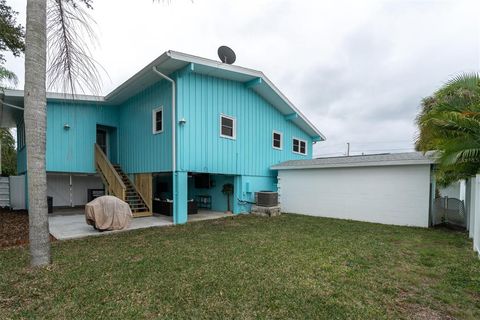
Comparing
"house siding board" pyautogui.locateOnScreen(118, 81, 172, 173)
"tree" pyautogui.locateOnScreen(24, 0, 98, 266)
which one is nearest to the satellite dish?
"house siding board" pyautogui.locateOnScreen(118, 81, 172, 173)

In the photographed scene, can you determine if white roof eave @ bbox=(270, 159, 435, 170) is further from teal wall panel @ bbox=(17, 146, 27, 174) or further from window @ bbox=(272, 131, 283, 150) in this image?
teal wall panel @ bbox=(17, 146, 27, 174)

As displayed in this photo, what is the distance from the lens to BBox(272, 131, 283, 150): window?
40.8 feet

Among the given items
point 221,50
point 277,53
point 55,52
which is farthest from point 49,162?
point 277,53

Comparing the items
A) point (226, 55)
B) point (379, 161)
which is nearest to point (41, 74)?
point (226, 55)

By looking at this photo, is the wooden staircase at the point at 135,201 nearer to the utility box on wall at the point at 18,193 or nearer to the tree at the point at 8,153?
the utility box on wall at the point at 18,193

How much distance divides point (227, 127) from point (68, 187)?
368 inches

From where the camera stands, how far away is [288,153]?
13.4 m

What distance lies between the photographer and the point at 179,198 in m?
8.39

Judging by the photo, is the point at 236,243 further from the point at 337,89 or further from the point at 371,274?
the point at 337,89

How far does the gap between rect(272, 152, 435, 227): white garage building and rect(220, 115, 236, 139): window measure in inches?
119

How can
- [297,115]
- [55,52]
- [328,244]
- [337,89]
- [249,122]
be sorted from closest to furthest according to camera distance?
1. [55,52]
2. [328,244]
3. [249,122]
4. [297,115]
5. [337,89]

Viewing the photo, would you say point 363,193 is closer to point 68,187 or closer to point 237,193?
point 237,193

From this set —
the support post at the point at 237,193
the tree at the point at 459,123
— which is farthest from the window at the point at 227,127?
the tree at the point at 459,123

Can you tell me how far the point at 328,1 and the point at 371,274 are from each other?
779cm
